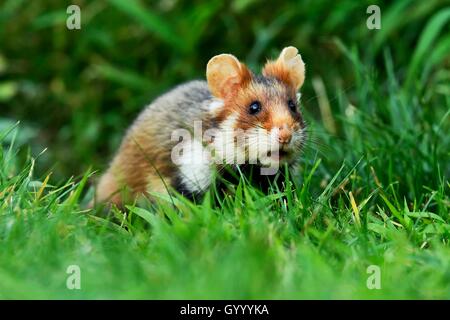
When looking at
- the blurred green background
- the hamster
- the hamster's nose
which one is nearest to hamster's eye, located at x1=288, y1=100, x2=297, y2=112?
the hamster

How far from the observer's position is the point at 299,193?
4.64 m

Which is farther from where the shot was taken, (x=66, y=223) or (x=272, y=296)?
(x=66, y=223)

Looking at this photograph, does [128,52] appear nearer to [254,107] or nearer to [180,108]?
[180,108]

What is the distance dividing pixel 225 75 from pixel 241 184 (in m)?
0.89

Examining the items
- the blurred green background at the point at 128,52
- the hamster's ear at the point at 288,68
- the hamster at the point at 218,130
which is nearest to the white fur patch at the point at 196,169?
the hamster at the point at 218,130

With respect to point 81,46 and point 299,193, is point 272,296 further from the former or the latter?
point 81,46

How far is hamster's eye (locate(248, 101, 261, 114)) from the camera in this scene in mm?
5184

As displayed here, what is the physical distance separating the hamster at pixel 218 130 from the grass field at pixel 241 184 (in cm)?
20

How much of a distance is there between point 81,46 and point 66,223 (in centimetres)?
453

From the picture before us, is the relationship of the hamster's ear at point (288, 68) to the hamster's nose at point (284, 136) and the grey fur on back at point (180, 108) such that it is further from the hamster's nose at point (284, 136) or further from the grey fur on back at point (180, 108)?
the hamster's nose at point (284, 136)

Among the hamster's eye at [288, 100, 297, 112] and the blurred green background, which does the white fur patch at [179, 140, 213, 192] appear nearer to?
the hamster's eye at [288, 100, 297, 112]

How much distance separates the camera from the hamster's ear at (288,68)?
548cm
